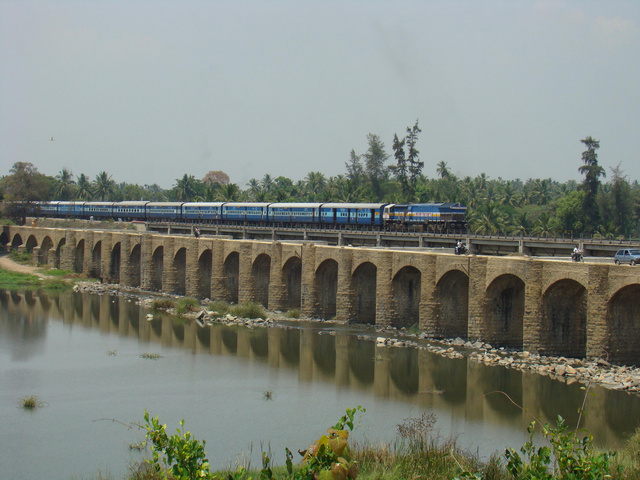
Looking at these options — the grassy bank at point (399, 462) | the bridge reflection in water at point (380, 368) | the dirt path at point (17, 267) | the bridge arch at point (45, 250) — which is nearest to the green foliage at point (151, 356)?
the bridge reflection in water at point (380, 368)

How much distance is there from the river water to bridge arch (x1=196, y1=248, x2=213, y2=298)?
11915 mm

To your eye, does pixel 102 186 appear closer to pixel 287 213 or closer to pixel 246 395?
pixel 287 213

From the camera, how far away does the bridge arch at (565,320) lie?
29438 millimetres

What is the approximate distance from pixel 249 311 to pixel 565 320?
18379mm

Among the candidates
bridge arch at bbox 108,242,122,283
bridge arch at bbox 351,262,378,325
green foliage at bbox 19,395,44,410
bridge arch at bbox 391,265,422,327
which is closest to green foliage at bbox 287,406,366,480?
green foliage at bbox 19,395,44,410

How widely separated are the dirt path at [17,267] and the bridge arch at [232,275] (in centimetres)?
2017

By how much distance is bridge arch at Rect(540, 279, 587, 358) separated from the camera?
29.4m

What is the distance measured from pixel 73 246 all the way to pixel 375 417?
46.6 meters

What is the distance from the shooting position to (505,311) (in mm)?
32281

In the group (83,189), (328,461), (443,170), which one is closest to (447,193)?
(443,170)

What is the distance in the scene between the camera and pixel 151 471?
631 inches

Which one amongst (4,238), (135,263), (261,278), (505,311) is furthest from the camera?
(4,238)

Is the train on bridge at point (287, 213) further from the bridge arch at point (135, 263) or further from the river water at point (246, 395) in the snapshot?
the river water at point (246, 395)

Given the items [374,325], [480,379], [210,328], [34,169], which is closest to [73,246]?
[34,169]
